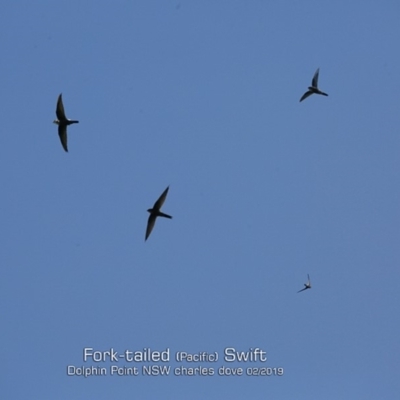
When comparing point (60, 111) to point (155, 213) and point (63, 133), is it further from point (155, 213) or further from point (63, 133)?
point (155, 213)

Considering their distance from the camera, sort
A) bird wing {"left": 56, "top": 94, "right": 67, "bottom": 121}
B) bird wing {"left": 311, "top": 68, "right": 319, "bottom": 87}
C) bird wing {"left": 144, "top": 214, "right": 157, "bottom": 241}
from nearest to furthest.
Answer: bird wing {"left": 144, "top": 214, "right": 157, "bottom": 241}, bird wing {"left": 56, "top": 94, "right": 67, "bottom": 121}, bird wing {"left": 311, "top": 68, "right": 319, "bottom": 87}

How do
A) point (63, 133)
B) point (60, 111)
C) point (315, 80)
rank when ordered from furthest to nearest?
point (315, 80) → point (63, 133) → point (60, 111)

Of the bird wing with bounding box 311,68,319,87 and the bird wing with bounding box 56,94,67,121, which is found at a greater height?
the bird wing with bounding box 311,68,319,87

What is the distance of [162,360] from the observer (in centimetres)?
6116

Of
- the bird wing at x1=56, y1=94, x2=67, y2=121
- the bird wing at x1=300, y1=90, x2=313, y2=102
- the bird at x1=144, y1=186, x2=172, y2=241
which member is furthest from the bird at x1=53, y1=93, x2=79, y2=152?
the bird wing at x1=300, y1=90, x2=313, y2=102

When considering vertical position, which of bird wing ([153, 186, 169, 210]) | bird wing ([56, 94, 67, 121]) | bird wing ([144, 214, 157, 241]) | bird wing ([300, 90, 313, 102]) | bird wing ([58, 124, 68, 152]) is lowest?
bird wing ([144, 214, 157, 241])

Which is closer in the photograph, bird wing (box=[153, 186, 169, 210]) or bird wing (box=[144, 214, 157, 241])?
bird wing (box=[153, 186, 169, 210])

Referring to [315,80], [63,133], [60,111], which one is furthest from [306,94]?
[60,111]

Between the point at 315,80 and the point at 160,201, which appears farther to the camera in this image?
the point at 315,80

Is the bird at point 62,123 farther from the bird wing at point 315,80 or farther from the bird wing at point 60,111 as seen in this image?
the bird wing at point 315,80

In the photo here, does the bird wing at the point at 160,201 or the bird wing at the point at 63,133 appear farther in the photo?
the bird wing at the point at 63,133

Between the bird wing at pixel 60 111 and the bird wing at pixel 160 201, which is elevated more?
the bird wing at pixel 60 111

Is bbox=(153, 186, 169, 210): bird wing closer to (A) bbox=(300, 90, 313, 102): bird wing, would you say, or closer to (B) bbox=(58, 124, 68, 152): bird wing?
(B) bbox=(58, 124, 68, 152): bird wing

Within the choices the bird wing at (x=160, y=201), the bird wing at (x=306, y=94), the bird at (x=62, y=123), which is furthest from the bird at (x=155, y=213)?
the bird wing at (x=306, y=94)
